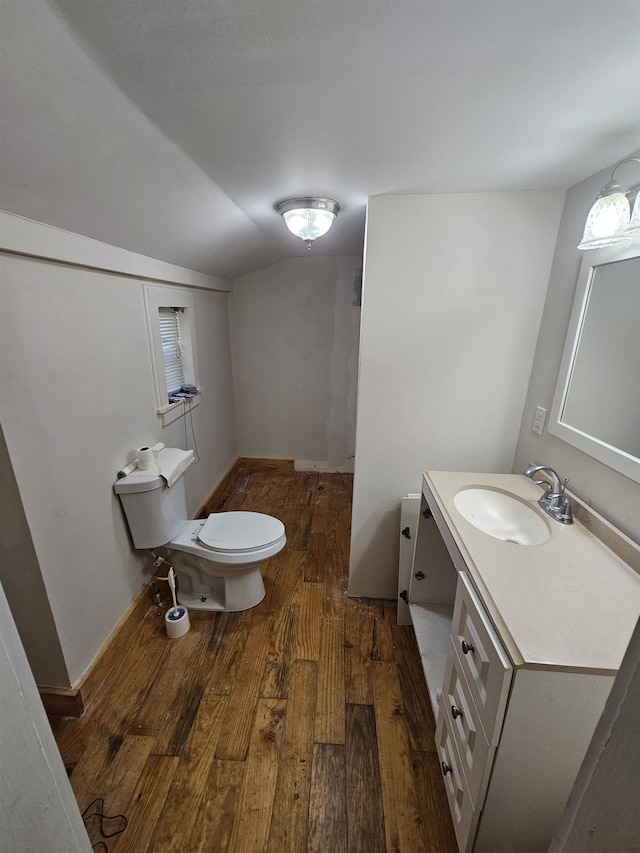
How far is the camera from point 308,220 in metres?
1.52

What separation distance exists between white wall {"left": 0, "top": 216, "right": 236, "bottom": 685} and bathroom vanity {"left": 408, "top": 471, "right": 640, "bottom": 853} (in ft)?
4.58

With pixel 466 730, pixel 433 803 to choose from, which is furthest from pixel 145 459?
pixel 433 803

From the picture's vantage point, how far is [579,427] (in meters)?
1.28

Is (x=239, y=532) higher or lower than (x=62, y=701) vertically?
higher

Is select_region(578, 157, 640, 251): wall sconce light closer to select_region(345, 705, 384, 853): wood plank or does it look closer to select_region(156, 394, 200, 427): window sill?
select_region(345, 705, 384, 853): wood plank

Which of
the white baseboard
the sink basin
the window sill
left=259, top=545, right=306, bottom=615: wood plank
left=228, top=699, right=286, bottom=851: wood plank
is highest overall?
Result: the window sill

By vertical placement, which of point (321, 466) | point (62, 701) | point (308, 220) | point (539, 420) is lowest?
point (62, 701)

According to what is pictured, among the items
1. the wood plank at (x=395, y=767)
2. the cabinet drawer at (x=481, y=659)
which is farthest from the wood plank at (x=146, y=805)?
the cabinet drawer at (x=481, y=659)

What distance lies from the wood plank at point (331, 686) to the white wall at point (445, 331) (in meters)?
0.61

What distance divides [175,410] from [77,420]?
82 centimetres

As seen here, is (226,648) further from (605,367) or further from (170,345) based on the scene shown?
(605,367)

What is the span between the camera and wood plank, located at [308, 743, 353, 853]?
1.08 meters

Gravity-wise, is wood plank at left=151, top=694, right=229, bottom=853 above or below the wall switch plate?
below

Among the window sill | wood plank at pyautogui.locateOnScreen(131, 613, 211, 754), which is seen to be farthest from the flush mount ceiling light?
wood plank at pyautogui.locateOnScreen(131, 613, 211, 754)
